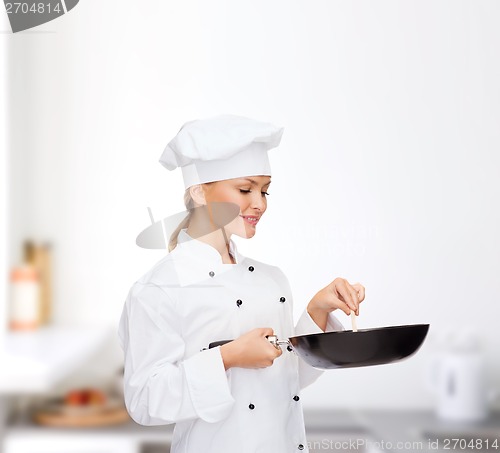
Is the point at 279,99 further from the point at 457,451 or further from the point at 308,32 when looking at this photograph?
the point at 457,451

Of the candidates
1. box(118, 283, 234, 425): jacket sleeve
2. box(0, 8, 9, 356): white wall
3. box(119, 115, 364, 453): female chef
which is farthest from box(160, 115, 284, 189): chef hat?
box(0, 8, 9, 356): white wall

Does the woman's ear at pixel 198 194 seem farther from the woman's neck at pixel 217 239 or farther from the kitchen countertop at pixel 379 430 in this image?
the kitchen countertop at pixel 379 430


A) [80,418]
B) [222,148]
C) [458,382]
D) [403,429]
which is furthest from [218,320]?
[458,382]

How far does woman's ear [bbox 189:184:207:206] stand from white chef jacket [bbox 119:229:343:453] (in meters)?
0.04

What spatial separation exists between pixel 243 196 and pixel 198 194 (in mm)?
55

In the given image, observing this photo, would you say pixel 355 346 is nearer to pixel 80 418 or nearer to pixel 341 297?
pixel 341 297

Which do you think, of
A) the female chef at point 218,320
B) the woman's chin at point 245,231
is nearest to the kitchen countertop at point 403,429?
the female chef at point 218,320

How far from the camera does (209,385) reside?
86 centimetres

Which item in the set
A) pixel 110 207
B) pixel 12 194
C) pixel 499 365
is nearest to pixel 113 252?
pixel 110 207

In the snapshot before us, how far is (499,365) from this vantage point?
1.53 metres

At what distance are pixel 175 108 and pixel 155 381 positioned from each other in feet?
2.02

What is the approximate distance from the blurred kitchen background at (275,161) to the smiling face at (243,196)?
1.11 feet

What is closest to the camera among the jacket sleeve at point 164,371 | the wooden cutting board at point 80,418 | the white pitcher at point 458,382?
the jacket sleeve at point 164,371

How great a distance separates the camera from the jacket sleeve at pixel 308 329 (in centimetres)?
97
